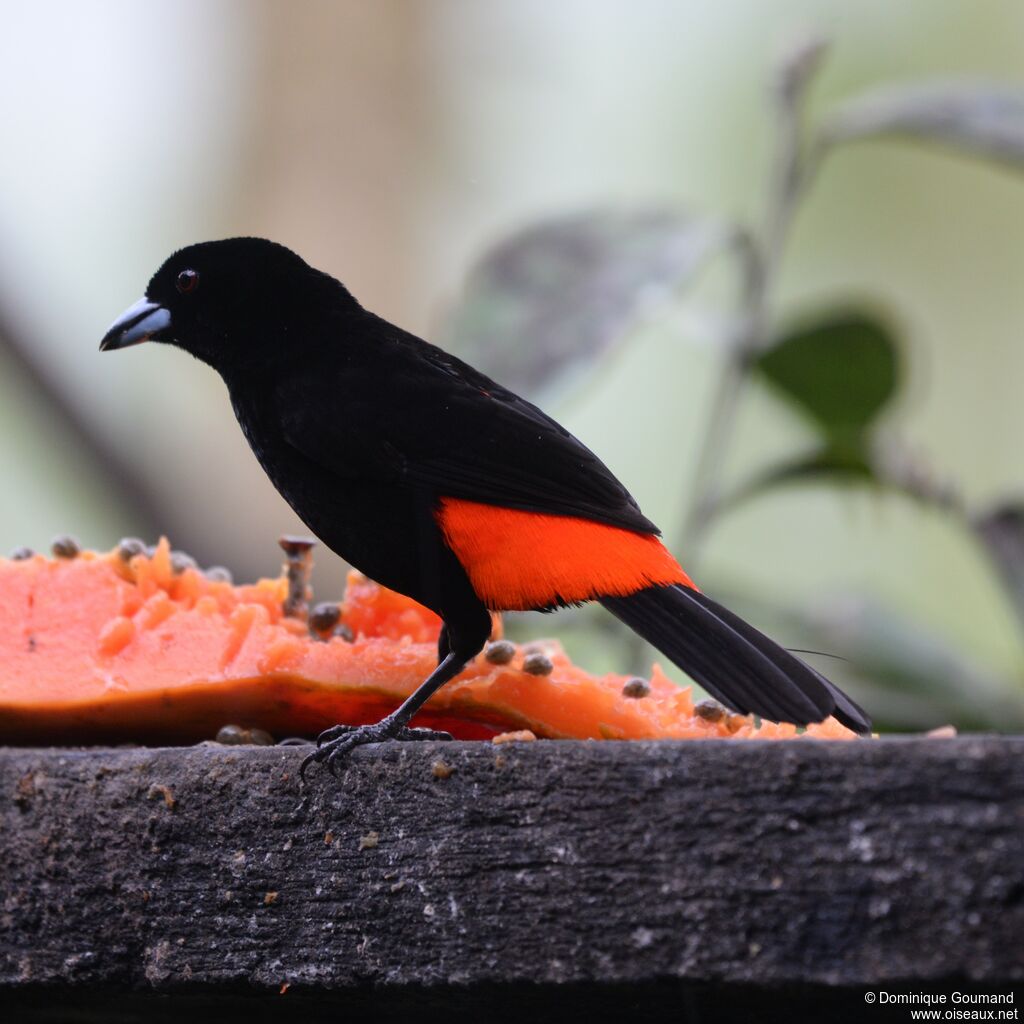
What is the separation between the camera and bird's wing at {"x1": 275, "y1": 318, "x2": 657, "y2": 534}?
2207mm

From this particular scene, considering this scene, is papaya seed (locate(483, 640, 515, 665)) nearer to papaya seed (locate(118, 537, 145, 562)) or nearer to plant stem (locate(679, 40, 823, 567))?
papaya seed (locate(118, 537, 145, 562))

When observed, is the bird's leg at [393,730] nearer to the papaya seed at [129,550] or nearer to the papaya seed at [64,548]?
the papaya seed at [129,550]

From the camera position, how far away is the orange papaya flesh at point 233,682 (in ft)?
6.86

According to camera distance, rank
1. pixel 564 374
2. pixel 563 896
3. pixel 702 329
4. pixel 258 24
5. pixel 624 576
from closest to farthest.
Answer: pixel 563 896 → pixel 624 576 → pixel 564 374 → pixel 702 329 → pixel 258 24

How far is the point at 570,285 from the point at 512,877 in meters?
2.25

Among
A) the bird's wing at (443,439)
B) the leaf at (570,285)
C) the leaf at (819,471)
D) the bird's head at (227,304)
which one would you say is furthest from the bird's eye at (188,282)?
the leaf at (819,471)

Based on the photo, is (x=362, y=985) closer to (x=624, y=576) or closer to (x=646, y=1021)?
(x=646, y=1021)

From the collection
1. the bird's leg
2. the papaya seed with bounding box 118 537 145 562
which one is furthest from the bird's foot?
the papaya seed with bounding box 118 537 145 562

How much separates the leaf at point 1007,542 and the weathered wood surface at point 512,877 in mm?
2126

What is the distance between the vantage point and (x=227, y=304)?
2598mm

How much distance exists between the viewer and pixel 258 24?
702 cm

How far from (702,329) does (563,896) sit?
2.70 m

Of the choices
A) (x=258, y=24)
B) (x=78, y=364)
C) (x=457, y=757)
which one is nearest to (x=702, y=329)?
(x=457, y=757)

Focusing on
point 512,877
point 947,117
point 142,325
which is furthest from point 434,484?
point 947,117
